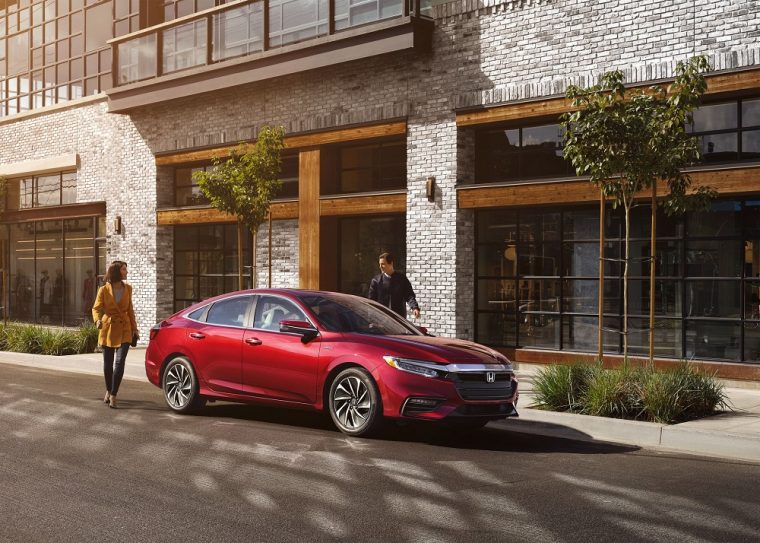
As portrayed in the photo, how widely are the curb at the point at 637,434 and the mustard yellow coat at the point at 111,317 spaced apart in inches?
200

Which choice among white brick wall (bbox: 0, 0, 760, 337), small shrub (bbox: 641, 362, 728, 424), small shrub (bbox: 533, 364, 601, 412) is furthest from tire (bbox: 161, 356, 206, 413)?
white brick wall (bbox: 0, 0, 760, 337)

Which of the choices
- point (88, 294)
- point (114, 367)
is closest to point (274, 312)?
point (114, 367)

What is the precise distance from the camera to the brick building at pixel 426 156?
14430mm

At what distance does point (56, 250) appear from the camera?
2753 cm

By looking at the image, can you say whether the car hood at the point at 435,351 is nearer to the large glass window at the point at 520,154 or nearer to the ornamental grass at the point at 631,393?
the ornamental grass at the point at 631,393

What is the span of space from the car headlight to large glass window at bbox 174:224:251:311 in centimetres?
1228

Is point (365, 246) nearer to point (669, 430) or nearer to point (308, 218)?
point (308, 218)

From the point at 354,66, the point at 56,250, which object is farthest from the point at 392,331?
the point at 56,250

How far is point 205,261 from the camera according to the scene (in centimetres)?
2288

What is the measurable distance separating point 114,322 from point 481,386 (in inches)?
212

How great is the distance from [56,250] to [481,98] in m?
15.8

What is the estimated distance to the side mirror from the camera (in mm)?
10289

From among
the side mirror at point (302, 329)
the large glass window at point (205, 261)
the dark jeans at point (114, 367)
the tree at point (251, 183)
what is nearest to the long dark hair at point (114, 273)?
the dark jeans at point (114, 367)

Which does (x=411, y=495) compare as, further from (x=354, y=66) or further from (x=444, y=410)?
(x=354, y=66)
